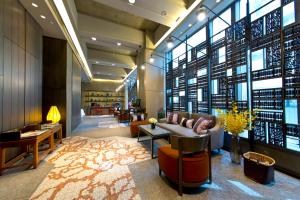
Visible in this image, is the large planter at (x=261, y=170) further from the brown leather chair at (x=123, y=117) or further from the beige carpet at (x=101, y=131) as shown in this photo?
the brown leather chair at (x=123, y=117)

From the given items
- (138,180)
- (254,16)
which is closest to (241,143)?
(138,180)

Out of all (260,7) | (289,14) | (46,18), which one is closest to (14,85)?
(46,18)

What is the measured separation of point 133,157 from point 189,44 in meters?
4.73

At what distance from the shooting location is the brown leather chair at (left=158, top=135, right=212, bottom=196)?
1808 mm

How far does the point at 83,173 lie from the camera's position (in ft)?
8.10

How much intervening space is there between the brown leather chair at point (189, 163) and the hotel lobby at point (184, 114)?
1cm

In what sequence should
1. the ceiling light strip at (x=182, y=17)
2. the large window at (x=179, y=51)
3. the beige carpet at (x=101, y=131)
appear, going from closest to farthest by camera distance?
1. the ceiling light strip at (x=182, y=17)
2. the beige carpet at (x=101, y=131)
3. the large window at (x=179, y=51)

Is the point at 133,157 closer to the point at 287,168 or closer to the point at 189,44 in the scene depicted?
the point at 287,168

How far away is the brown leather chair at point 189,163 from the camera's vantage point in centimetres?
181

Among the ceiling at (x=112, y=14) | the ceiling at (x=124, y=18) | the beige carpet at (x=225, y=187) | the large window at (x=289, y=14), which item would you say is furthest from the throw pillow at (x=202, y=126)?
the ceiling at (x=112, y=14)

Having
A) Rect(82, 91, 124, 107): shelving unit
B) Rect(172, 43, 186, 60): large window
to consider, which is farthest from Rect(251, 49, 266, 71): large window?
Rect(82, 91, 124, 107): shelving unit

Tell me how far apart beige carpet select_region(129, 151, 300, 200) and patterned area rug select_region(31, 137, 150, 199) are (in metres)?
0.21

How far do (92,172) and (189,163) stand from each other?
1860 mm

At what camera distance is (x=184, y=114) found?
4.95 meters
